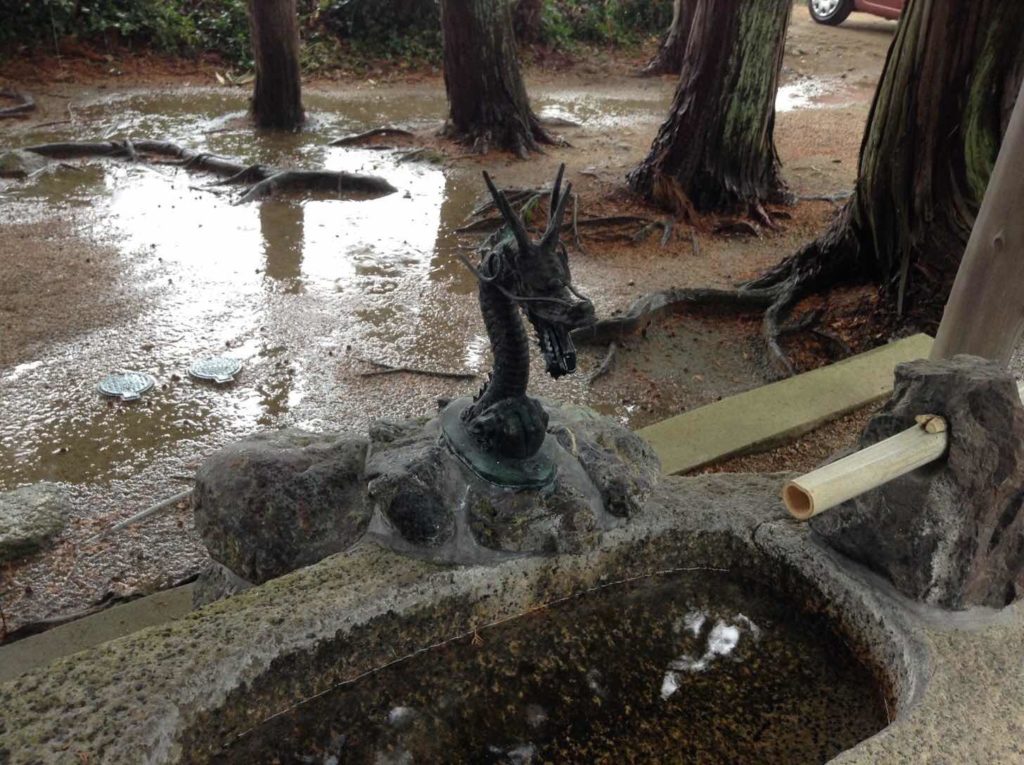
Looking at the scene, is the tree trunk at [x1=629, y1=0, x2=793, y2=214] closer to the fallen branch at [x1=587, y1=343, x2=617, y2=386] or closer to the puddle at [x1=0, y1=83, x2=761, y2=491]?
the puddle at [x1=0, y1=83, x2=761, y2=491]

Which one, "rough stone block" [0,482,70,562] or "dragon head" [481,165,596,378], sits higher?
"dragon head" [481,165,596,378]

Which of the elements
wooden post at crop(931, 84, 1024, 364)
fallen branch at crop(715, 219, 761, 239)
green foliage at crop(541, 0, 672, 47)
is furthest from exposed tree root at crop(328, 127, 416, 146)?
wooden post at crop(931, 84, 1024, 364)

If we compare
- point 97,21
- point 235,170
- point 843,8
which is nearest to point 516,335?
point 235,170

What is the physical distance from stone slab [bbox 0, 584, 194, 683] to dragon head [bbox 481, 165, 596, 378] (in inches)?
53.5

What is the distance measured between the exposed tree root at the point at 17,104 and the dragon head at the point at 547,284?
9.23 meters

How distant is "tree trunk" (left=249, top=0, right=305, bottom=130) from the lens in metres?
8.50

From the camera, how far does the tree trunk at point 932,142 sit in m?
4.38

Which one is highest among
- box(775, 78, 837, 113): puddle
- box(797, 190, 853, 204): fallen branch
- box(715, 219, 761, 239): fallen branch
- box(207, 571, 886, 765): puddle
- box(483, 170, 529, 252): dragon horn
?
box(483, 170, 529, 252): dragon horn

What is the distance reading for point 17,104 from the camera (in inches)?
373

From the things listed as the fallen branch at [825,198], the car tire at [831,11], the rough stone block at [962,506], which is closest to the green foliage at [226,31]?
the fallen branch at [825,198]

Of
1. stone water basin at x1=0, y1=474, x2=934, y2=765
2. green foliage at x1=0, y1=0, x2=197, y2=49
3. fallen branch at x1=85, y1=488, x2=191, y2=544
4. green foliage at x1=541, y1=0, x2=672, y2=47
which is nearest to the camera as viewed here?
stone water basin at x1=0, y1=474, x2=934, y2=765

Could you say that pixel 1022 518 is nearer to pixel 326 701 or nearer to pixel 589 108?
pixel 326 701

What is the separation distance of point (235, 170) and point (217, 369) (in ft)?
12.7

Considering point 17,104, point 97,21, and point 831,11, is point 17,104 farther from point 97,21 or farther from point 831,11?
point 831,11
